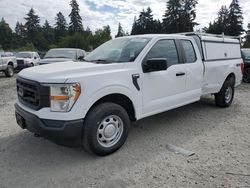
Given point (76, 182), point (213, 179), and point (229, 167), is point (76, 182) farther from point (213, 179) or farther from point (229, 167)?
point (229, 167)

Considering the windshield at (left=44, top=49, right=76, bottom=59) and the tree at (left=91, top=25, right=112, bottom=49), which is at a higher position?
the tree at (left=91, top=25, right=112, bottom=49)

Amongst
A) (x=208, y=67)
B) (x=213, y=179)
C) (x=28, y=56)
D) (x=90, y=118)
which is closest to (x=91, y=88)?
(x=90, y=118)

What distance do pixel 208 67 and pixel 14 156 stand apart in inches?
175

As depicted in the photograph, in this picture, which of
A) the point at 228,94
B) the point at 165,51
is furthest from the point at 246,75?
the point at 165,51

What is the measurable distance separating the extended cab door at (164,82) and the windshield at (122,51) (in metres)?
0.21

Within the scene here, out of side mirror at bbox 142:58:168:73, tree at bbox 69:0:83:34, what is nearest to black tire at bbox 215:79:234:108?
side mirror at bbox 142:58:168:73

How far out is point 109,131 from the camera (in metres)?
3.65

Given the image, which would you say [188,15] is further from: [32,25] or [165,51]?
[165,51]

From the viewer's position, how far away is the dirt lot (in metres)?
3.03

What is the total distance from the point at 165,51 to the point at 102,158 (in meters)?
2.34

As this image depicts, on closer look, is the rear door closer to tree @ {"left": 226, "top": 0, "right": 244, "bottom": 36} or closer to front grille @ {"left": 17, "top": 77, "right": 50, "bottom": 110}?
front grille @ {"left": 17, "top": 77, "right": 50, "bottom": 110}

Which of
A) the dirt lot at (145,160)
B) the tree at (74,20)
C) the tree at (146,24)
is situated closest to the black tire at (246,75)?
the dirt lot at (145,160)

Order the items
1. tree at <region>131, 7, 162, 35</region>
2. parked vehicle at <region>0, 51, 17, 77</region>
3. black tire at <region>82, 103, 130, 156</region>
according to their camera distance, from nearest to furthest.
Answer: black tire at <region>82, 103, 130, 156</region> → parked vehicle at <region>0, 51, 17, 77</region> → tree at <region>131, 7, 162, 35</region>

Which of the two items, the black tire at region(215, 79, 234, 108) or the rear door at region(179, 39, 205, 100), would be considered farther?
the black tire at region(215, 79, 234, 108)
